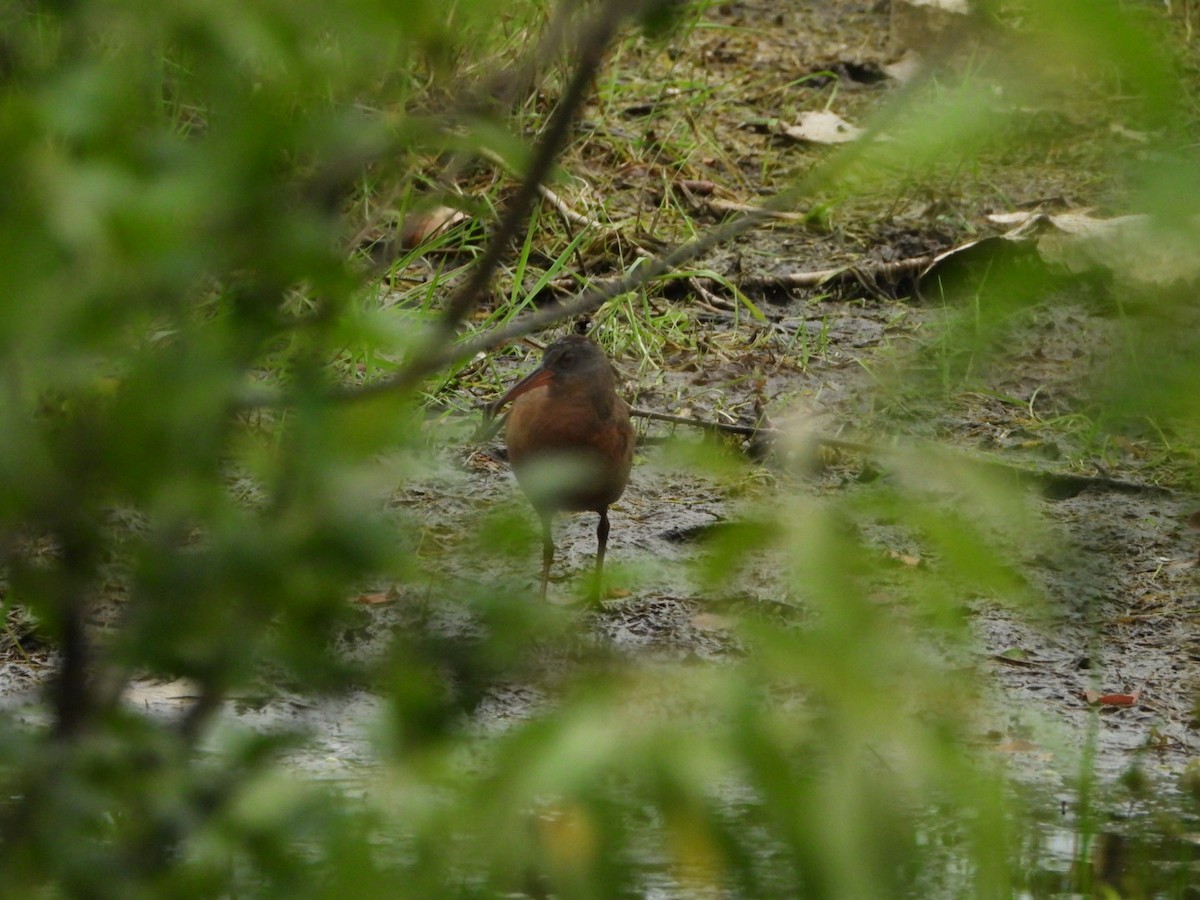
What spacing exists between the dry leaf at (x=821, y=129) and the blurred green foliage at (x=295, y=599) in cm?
590

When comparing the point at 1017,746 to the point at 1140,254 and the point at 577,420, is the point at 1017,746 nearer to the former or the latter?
the point at 577,420

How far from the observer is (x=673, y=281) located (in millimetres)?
6352

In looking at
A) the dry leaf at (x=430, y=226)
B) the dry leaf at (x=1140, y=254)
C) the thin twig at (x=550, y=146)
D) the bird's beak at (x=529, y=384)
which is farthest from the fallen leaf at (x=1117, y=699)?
the thin twig at (x=550, y=146)

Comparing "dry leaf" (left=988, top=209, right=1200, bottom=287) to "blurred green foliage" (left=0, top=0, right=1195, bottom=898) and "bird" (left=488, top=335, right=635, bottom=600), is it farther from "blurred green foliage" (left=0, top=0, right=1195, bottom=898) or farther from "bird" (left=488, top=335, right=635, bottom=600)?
"bird" (left=488, top=335, right=635, bottom=600)

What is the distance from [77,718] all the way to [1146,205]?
2.65ft

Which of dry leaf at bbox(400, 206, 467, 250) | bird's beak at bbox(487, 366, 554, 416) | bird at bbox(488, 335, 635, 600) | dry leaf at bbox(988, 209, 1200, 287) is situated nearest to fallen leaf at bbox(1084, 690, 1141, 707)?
bird at bbox(488, 335, 635, 600)

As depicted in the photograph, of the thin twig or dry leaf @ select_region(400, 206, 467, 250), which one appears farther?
dry leaf @ select_region(400, 206, 467, 250)

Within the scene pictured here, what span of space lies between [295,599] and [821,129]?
20.2 feet

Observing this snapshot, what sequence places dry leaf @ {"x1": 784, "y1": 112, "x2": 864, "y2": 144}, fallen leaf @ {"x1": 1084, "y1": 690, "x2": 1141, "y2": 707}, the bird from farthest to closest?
dry leaf @ {"x1": 784, "y1": 112, "x2": 864, "y2": 144}
the bird
fallen leaf @ {"x1": 1084, "y1": 690, "x2": 1141, "y2": 707}

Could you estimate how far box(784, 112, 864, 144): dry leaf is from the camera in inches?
278

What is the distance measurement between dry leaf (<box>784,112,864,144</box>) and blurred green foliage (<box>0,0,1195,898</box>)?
5897mm

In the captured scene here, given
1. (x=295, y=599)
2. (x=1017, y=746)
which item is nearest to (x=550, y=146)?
(x=295, y=599)

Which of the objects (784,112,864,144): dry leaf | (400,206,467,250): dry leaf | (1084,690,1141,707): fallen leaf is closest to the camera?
(1084,690,1141,707): fallen leaf

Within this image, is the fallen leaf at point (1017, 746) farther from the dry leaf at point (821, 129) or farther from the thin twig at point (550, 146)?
the dry leaf at point (821, 129)
